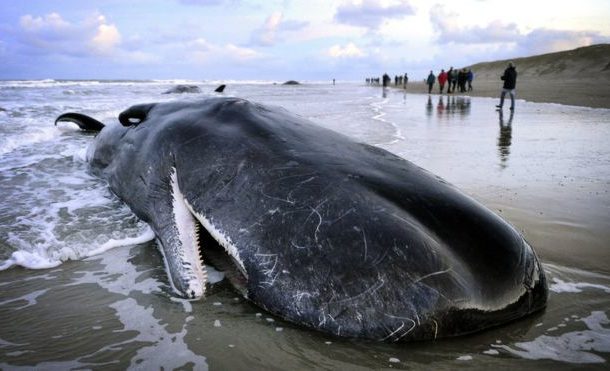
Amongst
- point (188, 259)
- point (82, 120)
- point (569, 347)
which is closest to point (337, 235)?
point (188, 259)

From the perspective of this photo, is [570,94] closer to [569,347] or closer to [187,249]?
[569,347]

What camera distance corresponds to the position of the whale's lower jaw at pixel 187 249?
9.91 feet

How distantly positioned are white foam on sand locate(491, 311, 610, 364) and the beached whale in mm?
170

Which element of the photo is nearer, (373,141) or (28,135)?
(373,141)

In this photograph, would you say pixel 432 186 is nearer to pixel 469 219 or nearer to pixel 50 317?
pixel 469 219

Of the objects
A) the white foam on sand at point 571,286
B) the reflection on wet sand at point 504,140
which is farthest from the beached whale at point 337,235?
the reflection on wet sand at point 504,140

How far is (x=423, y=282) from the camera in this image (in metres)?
2.33

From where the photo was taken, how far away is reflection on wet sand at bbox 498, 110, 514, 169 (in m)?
7.68

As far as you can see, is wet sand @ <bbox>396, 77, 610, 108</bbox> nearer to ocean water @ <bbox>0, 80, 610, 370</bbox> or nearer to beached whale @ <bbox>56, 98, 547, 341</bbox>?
ocean water @ <bbox>0, 80, 610, 370</bbox>

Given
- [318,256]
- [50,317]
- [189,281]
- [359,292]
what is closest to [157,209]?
[189,281]

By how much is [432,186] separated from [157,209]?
2081 mm

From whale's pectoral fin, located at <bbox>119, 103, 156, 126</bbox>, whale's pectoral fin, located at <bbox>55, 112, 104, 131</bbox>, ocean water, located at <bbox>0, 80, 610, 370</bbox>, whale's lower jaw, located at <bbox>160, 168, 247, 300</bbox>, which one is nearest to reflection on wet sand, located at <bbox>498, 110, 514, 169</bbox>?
ocean water, located at <bbox>0, 80, 610, 370</bbox>

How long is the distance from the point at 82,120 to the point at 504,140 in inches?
369

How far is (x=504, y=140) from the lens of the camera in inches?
388
